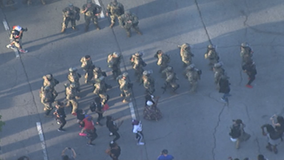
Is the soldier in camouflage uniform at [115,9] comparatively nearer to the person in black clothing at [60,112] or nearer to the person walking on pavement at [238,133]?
the person in black clothing at [60,112]

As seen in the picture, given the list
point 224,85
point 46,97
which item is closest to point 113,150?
point 46,97

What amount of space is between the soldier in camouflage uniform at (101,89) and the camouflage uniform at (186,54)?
349 cm

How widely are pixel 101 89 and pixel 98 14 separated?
171 inches

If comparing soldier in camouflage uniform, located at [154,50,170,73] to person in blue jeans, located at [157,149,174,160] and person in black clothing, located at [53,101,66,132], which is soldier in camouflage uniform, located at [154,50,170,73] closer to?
person in black clothing, located at [53,101,66,132]

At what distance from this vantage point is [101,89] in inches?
966

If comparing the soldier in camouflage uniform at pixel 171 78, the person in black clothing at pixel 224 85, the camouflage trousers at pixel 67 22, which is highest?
the camouflage trousers at pixel 67 22

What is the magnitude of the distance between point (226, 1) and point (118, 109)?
25.8ft

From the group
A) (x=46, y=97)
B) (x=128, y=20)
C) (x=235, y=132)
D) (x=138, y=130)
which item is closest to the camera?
(x=235, y=132)

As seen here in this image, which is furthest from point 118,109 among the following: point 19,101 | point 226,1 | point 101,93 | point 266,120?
point 226,1

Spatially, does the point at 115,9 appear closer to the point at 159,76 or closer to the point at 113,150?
the point at 159,76

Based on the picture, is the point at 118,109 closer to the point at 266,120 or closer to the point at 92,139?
the point at 92,139

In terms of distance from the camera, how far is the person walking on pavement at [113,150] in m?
22.0

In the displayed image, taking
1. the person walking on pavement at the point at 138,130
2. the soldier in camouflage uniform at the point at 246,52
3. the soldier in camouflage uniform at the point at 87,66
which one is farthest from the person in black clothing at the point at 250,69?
the soldier in camouflage uniform at the point at 87,66

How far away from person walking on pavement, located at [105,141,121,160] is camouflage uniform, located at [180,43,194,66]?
210 inches
